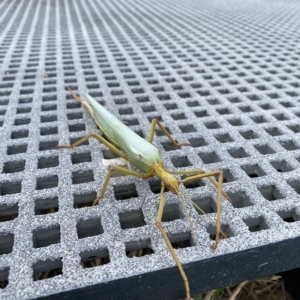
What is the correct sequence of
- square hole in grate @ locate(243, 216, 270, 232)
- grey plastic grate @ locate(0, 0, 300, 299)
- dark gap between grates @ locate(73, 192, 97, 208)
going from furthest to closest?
dark gap between grates @ locate(73, 192, 97, 208) < square hole in grate @ locate(243, 216, 270, 232) < grey plastic grate @ locate(0, 0, 300, 299)

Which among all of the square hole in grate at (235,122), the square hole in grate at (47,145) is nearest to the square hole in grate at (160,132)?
the square hole in grate at (235,122)

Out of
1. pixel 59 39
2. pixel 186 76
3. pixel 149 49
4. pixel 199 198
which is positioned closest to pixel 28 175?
pixel 199 198

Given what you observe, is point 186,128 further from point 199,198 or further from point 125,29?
point 125,29

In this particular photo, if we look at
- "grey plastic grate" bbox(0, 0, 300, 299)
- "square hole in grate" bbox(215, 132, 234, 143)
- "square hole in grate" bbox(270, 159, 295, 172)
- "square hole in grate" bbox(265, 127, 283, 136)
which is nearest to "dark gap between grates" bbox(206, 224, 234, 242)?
"grey plastic grate" bbox(0, 0, 300, 299)

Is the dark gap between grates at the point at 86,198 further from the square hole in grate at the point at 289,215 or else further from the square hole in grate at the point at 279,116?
the square hole in grate at the point at 279,116

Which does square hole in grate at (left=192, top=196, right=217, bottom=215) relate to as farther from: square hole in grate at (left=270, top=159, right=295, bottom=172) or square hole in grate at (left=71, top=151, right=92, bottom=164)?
square hole in grate at (left=71, top=151, right=92, bottom=164)
